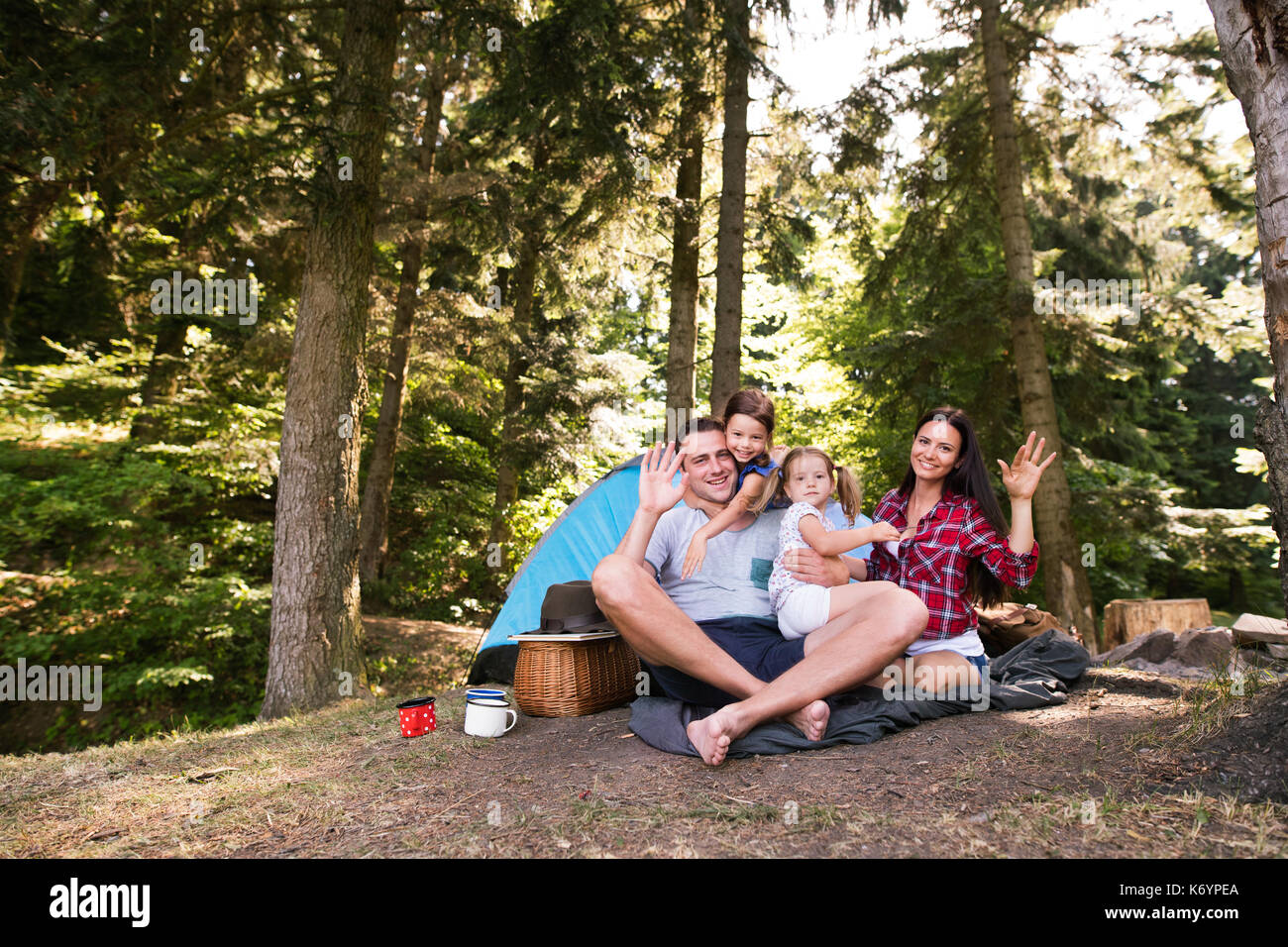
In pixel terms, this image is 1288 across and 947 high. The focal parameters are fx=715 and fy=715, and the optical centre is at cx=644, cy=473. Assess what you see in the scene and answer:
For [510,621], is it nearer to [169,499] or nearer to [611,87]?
[611,87]

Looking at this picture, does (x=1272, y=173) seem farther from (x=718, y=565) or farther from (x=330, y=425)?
(x=330, y=425)

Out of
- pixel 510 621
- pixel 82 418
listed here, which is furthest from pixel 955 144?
pixel 82 418

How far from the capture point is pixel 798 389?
45.4 feet

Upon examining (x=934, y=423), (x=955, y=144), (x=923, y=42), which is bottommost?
(x=934, y=423)

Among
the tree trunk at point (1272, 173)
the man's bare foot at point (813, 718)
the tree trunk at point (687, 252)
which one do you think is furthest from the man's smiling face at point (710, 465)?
the tree trunk at point (687, 252)

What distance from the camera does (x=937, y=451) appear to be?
3234mm

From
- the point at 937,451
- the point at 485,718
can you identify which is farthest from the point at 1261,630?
the point at 485,718

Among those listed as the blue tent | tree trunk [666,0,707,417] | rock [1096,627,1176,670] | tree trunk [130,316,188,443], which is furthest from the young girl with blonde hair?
tree trunk [130,316,188,443]

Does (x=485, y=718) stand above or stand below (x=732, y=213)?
below

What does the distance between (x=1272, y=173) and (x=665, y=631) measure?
2542 mm

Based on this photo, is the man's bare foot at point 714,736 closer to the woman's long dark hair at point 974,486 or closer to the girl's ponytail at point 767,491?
the girl's ponytail at point 767,491

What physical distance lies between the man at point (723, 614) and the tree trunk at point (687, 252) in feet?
13.2

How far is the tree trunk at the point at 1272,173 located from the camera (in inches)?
86.0
